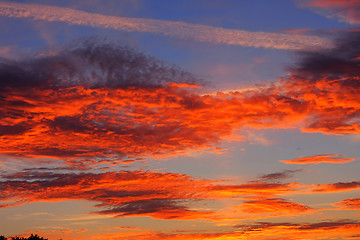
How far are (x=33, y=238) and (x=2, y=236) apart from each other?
7.48m

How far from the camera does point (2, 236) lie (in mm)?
86062

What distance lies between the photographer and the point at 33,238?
85562 mm
